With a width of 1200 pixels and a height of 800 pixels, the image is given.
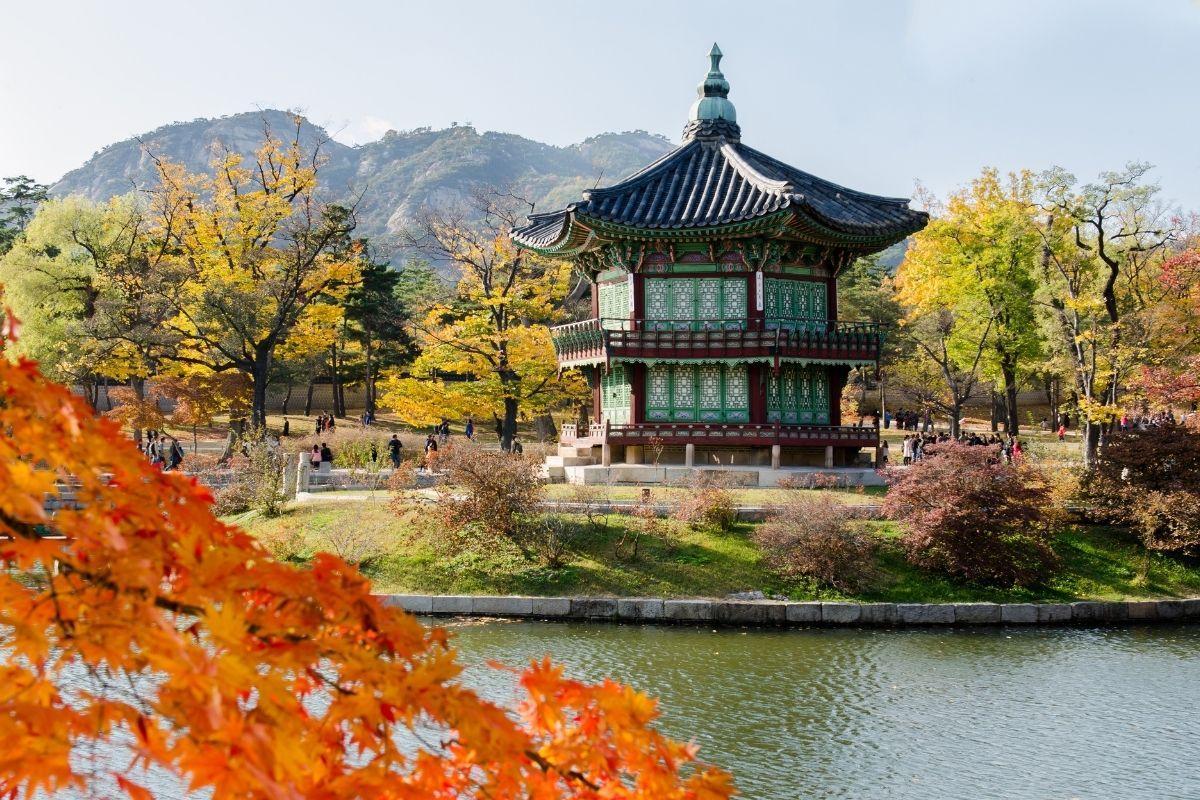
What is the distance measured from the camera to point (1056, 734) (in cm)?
1422

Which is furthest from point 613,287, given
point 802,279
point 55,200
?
point 55,200

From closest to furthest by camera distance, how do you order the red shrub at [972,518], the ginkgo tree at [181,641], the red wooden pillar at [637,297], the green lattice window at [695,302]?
the ginkgo tree at [181,641] → the red shrub at [972,518] → the green lattice window at [695,302] → the red wooden pillar at [637,297]

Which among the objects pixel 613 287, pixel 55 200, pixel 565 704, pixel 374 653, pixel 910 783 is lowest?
pixel 910 783

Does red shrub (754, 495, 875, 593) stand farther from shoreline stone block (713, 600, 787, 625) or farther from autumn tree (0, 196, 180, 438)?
autumn tree (0, 196, 180, 438)

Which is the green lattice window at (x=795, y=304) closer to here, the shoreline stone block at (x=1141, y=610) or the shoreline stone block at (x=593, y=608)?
the shoreline stone block at (x=1141, y=610)

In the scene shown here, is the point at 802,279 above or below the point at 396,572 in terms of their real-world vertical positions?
above

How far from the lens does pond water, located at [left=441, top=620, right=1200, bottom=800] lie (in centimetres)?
1266

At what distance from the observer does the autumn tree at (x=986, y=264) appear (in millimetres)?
41562

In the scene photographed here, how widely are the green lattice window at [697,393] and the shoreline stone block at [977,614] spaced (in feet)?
38.9

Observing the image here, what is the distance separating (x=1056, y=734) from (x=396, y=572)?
13892mm

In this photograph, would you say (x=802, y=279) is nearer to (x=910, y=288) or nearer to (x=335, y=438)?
(x=910, y=288)

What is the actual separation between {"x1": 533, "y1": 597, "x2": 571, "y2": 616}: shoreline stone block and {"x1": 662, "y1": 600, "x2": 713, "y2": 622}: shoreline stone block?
2.01 m

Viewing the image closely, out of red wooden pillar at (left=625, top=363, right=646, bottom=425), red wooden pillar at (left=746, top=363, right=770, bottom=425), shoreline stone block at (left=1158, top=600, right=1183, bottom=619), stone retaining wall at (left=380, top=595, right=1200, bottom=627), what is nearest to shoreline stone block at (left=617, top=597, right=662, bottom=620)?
stone retaining wall at (left=380, top=595, right=1200, bottom=627)

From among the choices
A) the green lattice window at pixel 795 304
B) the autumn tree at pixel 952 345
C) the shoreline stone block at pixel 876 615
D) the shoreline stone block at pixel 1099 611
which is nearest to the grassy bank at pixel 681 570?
the shoreline stone block at pixel 1099 611
